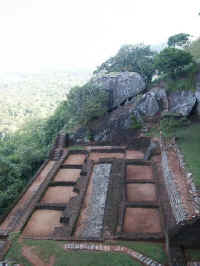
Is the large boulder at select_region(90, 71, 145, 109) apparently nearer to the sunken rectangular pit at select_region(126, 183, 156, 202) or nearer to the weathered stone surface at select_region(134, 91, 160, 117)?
the weathered stone surface at select_region(134, 91, 160, 117)

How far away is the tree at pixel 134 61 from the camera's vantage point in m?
24.8

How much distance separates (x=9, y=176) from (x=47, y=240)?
26.9 feet

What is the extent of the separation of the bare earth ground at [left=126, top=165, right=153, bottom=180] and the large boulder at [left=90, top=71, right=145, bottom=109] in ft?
29.0

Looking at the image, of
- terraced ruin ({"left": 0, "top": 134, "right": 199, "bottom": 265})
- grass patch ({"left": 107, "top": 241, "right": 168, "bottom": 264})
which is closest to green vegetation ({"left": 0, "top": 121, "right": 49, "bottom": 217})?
A: terraced ruin ({"left": 0, "top": 134, "right": 199, "bottom": 265})

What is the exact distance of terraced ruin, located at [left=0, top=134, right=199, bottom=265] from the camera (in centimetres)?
897

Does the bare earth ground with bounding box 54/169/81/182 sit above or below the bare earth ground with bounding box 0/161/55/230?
above

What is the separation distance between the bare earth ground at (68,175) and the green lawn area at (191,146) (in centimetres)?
761

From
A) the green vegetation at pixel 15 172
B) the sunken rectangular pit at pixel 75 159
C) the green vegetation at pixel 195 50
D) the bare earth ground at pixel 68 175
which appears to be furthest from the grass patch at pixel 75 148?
the green vegetation at pixel 195 50

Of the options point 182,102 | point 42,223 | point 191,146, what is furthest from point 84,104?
point 42,223

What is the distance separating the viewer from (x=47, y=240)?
380 inches

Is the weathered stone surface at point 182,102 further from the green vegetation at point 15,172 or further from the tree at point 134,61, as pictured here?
the green vegetation at point 15,172

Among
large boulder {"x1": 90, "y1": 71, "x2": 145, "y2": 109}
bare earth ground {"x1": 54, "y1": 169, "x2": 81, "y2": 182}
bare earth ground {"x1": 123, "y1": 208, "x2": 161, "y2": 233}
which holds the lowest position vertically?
bare earth ground {"x1": 54, "y1": 169, "x2": 81, "y2": 182}

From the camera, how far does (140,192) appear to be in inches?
513

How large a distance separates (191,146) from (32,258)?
36.2 ft
